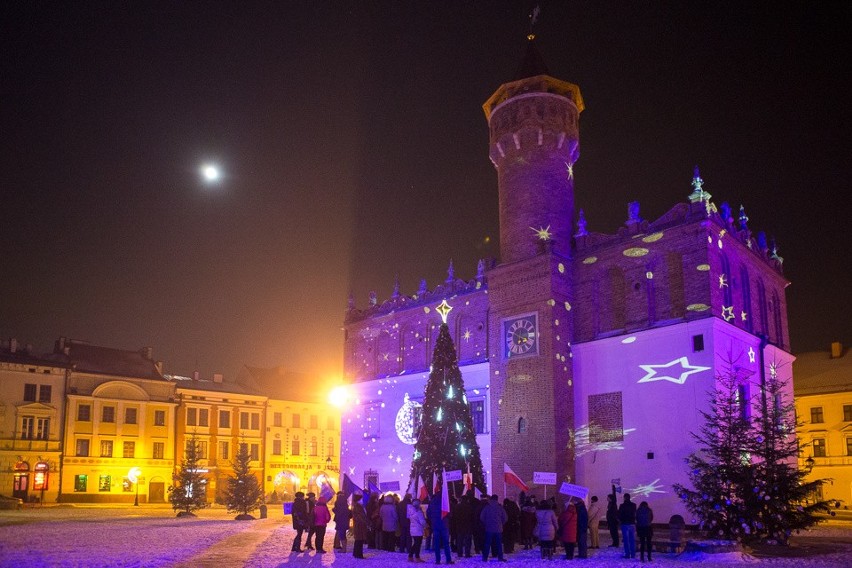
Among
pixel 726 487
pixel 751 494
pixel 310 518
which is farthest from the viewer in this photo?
pixel 310 518

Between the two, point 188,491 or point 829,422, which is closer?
point 188,491

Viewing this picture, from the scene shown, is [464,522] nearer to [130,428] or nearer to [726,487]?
[726,487]

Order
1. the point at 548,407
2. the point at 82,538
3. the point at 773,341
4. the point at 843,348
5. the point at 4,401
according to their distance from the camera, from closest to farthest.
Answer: the point at 82,538
the point at 548,407
the point at 773,341
the point at 4,401
the point at 843,348

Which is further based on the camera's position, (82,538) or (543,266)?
(543,266)

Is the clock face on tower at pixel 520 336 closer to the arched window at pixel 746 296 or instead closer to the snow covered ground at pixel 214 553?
the arched window at pixel 746 296

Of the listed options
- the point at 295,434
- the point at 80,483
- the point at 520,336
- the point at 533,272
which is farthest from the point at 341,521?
the point at 295,434

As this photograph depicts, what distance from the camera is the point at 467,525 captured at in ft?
61.4

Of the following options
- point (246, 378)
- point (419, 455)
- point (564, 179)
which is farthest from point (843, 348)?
point (246, 378)

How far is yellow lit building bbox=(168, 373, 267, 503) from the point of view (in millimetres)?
55281

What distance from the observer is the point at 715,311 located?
25.5 m

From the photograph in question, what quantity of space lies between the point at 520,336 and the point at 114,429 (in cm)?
3432

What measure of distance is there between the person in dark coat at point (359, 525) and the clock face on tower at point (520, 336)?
1028 cm

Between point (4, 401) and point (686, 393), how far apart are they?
137 feet

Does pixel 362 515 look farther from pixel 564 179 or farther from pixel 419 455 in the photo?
pixel 564 179
